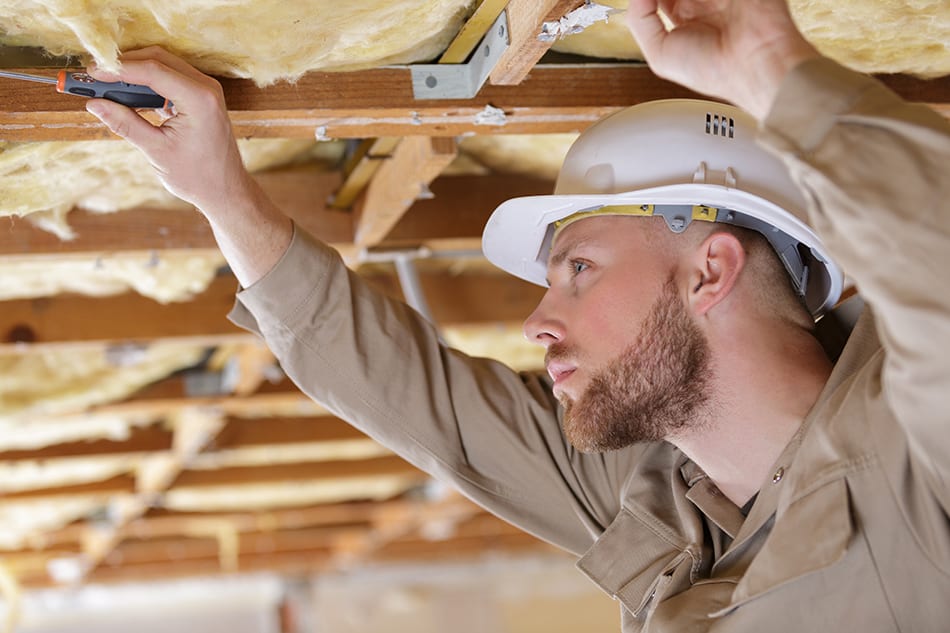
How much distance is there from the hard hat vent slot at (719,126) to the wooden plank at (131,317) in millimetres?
1252

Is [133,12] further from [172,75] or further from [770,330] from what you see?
[770,330]

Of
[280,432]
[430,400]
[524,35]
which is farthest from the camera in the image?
[280,432]

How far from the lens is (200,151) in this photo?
1.32 meters

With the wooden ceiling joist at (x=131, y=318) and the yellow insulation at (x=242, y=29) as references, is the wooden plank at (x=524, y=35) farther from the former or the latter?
the wooden ceiling joist at (x=131, y=318)

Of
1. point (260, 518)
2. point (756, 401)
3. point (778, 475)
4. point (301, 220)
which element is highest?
point (301, 220)

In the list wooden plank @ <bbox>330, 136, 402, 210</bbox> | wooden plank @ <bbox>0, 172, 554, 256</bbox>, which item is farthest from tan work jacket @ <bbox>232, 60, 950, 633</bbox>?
wooden plank @ <bbox>0, 172, 554, 256</bbox>

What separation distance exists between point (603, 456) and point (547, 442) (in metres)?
0.09

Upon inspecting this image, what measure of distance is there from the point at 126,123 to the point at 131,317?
1.34 m

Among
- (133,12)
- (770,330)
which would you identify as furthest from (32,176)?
(770,330)

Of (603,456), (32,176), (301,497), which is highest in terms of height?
(32,176)

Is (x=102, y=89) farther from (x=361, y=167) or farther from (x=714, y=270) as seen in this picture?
(x=714, y=270)

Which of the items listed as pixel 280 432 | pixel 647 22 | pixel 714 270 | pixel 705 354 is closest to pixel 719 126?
pixel 714 270

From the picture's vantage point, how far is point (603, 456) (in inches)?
66.6

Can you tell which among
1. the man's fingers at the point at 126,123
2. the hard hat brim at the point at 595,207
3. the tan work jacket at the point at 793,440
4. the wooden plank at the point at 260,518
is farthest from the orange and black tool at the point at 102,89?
the wooden plank at the point at 260,518
